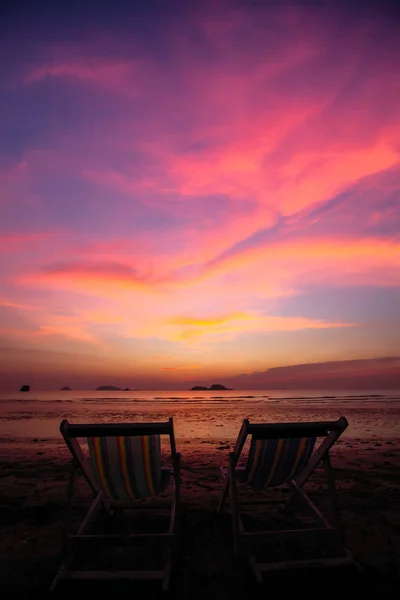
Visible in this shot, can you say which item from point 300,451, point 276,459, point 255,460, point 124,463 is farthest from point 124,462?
point 300,451

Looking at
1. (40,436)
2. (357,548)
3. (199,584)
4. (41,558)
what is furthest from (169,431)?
(40,436)

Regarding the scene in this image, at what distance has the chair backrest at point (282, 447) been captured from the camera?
3500 mm

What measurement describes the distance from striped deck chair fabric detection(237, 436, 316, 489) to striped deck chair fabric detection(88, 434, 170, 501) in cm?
98

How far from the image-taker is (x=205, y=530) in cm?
400

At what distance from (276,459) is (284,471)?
0.22m

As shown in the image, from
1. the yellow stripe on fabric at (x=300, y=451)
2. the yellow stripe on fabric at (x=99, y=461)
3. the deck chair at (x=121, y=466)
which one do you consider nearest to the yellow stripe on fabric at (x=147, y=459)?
the deck chair at (x=121, y=466)

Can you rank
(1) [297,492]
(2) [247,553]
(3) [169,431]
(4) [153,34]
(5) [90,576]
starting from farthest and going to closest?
(4) [153,34]
(1) [297,492]
(3) [169,431]
(2) [247,553]
(5) [90,576]

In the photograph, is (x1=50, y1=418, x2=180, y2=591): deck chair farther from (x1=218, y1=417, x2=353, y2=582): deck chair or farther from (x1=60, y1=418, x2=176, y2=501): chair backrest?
(x1=218, y1=417, x2=353, y2=582): deck chair

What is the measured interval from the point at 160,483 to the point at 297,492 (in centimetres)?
158

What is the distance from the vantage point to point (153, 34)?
31.6 ft

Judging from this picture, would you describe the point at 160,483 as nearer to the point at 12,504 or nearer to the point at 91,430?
the point at 91,430

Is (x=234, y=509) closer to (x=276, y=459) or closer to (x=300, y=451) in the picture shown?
(x=276, y=459)

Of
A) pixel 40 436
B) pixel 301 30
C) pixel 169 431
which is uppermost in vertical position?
pixel 301 30

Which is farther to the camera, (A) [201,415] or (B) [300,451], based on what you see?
(A) [201,415]
